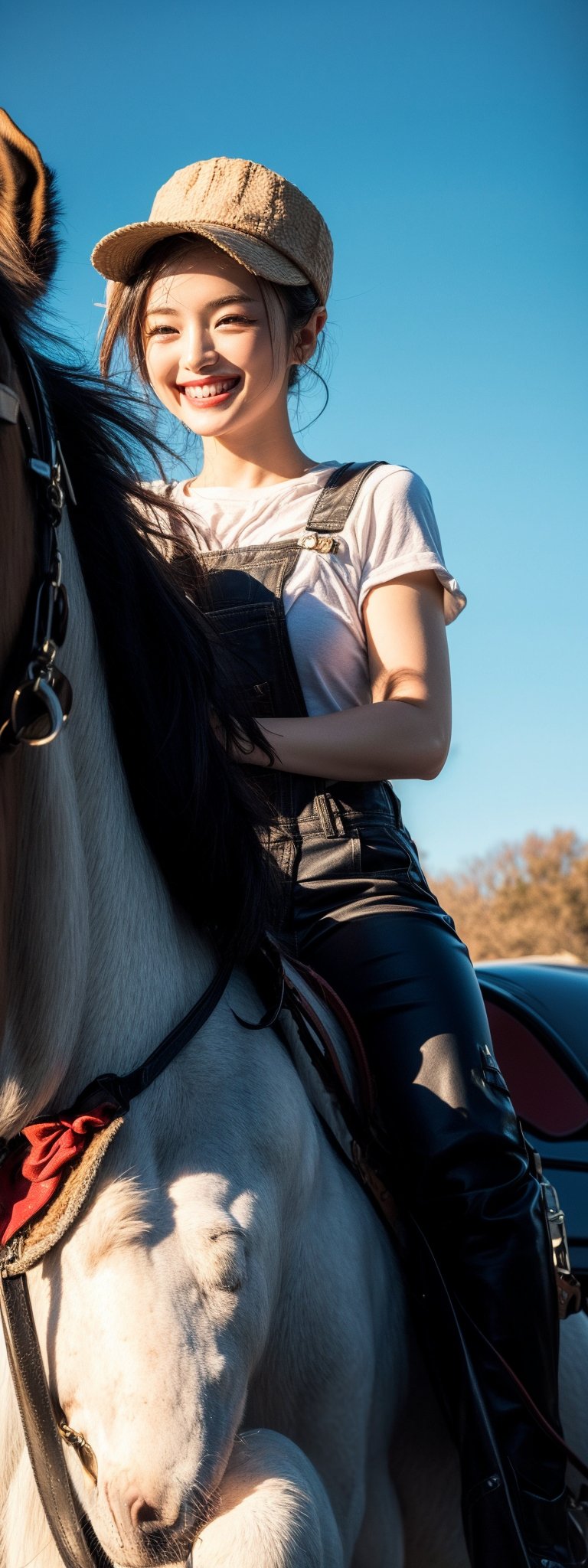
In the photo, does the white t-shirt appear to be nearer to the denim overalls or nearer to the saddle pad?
the denim overalls

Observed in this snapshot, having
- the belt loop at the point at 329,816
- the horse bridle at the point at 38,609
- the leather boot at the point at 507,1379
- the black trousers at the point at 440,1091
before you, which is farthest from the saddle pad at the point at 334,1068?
the horse bridle at the point at 38,609

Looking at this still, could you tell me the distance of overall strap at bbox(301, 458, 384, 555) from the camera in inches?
91.5

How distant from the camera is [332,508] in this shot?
93.1 inches

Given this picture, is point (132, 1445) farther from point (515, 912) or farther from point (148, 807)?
point (515, 912)

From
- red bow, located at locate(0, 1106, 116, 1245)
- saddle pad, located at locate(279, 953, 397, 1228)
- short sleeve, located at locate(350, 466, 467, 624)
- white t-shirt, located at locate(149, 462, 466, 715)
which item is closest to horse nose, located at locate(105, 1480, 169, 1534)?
red bow, located at locate(0, 1106, 116, 1245)

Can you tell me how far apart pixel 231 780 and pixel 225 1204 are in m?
0.58

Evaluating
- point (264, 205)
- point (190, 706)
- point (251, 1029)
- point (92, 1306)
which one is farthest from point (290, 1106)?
point (264, 205)

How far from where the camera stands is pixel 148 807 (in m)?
1.69

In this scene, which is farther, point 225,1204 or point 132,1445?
point 225,1204

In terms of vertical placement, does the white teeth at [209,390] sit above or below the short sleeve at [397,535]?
above

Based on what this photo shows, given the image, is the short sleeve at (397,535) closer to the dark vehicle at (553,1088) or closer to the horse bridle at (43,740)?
the horse bridle at (43,740)

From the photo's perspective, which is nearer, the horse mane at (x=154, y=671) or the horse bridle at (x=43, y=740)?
the horse bridle at (x=43, y=740)

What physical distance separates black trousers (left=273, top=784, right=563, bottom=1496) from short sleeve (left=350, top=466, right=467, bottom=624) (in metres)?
0.44

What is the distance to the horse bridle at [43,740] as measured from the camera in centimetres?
128
